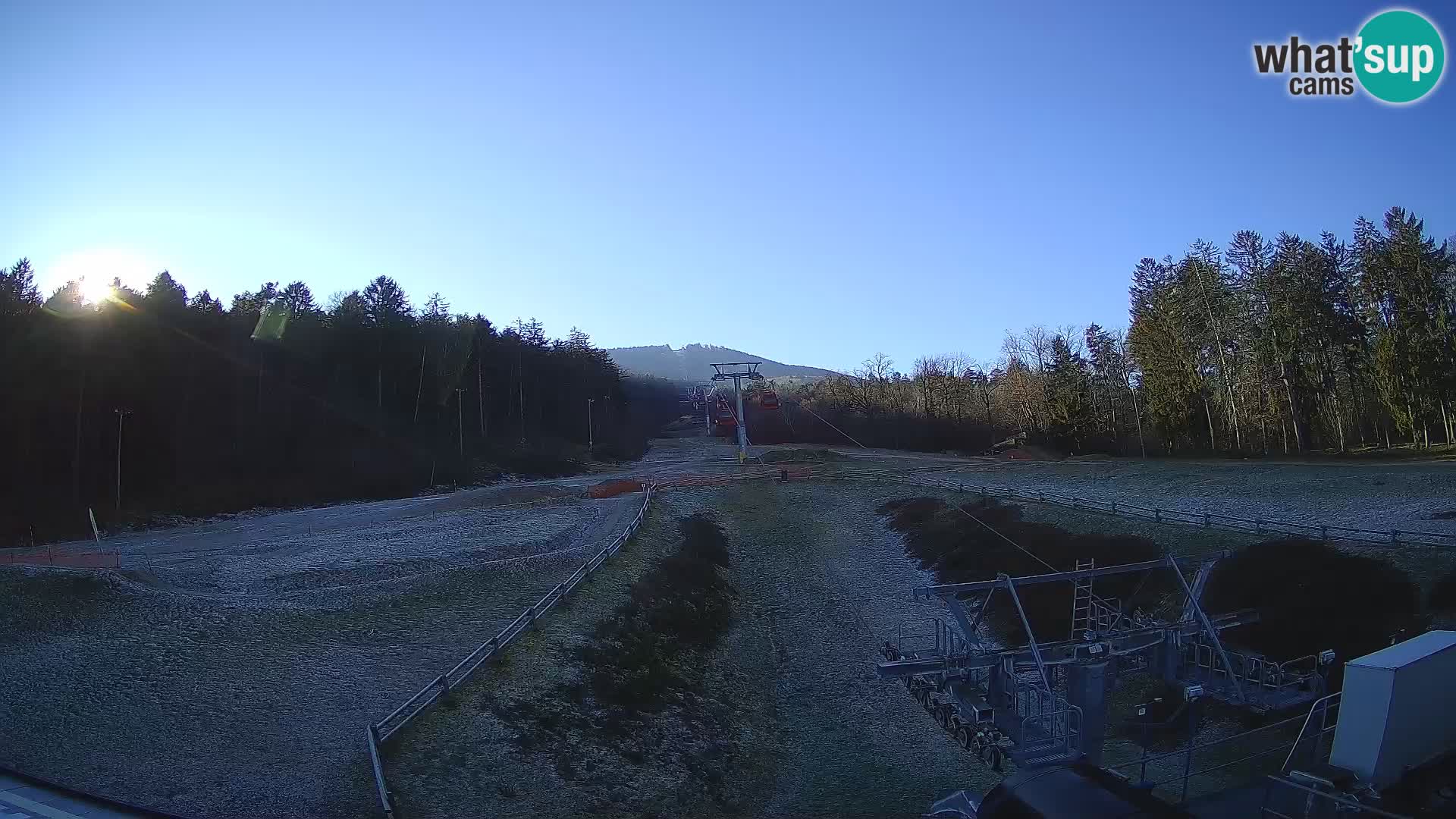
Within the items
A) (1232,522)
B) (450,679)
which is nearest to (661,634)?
A: (450,679)

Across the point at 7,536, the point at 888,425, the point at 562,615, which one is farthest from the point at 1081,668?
the point at 888,425

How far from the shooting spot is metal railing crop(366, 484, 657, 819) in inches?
507

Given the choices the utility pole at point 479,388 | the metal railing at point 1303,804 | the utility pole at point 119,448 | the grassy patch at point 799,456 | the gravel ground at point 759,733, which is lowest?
the gravel ground at point 759,733

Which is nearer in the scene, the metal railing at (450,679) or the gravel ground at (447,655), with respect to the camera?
the metal railing at (450,679)

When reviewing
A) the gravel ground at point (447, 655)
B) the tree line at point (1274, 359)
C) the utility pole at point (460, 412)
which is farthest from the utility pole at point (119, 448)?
the tree line at point (1274, 359)

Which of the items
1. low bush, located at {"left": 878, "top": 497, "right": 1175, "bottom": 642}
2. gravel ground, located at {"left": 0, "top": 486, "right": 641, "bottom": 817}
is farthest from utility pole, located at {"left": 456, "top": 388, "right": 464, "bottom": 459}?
low bush, located at {"left": 878, "top": 497, "right": 1175, "bottom": 642}

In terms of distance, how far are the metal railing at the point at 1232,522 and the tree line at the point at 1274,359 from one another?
81.9 ft

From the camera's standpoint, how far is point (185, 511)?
4600 cm

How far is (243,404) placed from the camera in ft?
188

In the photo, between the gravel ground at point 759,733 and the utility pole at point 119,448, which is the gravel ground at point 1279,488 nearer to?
the gravel ground at point 759,733

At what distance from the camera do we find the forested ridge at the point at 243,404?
43.9 meters

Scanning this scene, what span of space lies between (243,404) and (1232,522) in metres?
58.9

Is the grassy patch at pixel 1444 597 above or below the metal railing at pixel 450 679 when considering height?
above

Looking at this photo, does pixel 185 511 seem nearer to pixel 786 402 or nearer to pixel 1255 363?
pixel 1255 363
